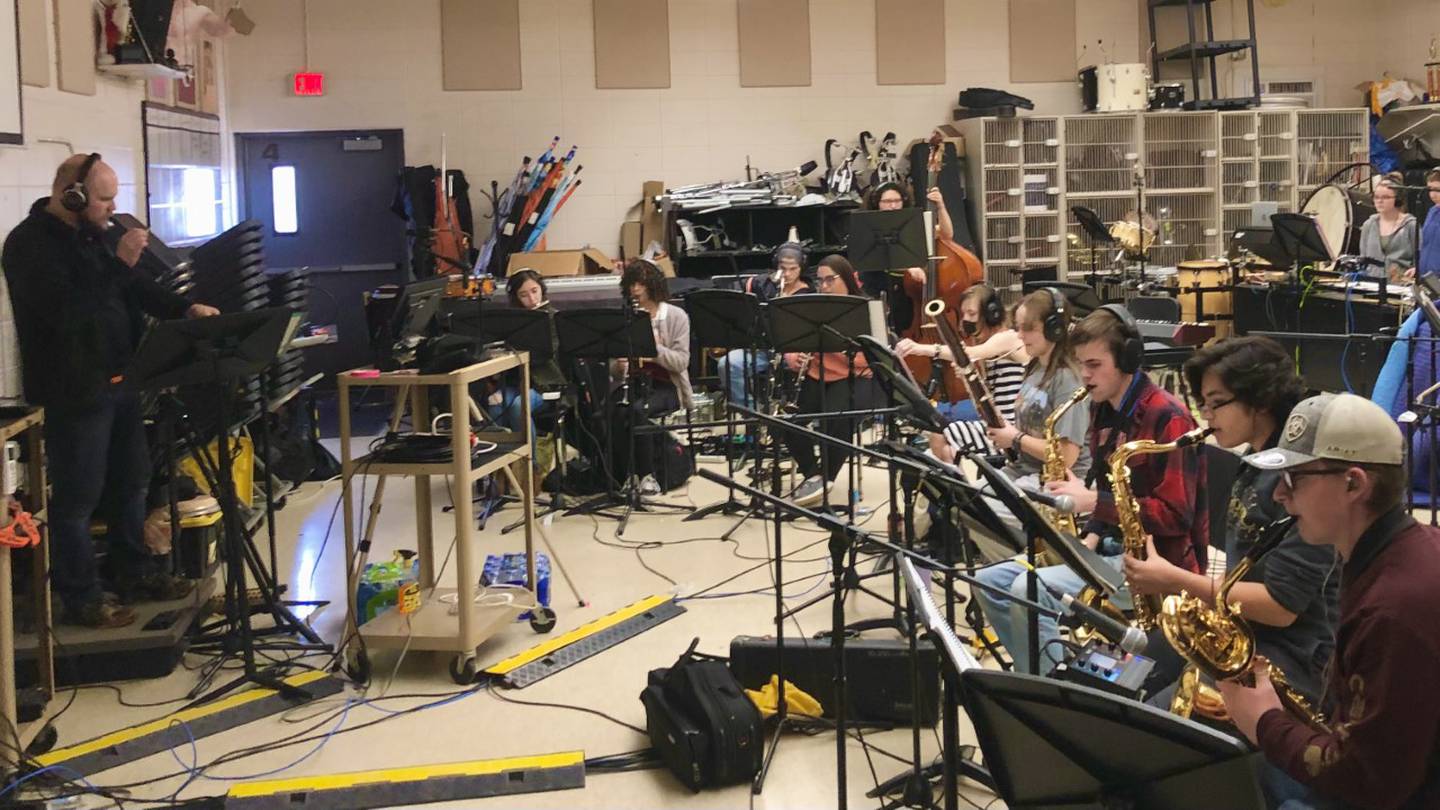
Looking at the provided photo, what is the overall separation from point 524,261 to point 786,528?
15.5ft

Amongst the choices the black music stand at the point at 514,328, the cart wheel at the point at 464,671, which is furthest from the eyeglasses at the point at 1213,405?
the black music stand at the point at 514,328

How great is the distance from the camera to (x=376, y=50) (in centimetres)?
1117

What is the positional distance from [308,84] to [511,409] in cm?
498

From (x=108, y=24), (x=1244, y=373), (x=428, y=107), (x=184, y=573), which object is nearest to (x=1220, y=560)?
(x=1244, y=373)

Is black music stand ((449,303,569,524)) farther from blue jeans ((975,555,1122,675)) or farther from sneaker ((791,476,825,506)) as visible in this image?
blue jeans ((975,555,1122,675))

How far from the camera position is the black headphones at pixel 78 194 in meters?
4.68

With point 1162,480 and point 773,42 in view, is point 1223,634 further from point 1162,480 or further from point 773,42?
point 773,42

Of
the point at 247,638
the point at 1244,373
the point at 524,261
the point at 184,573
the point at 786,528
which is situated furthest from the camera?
the point at 524,261

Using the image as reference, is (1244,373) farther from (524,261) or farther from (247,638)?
(524,261)

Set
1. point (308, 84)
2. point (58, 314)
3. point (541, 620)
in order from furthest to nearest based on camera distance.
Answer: point (308, 84), point (541, 620), point (58, 314)

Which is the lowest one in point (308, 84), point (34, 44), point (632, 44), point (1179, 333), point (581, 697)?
point (581, 697)

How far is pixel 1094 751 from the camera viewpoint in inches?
71.2

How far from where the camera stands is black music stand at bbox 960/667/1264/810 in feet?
5.63

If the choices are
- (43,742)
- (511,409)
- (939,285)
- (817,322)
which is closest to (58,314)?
(43,742)
